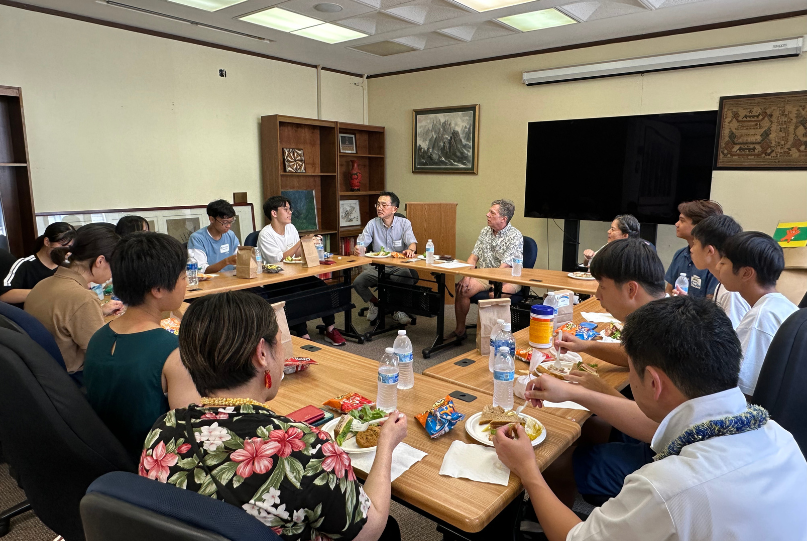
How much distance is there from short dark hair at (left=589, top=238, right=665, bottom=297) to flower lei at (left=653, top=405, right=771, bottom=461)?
36.9 inches

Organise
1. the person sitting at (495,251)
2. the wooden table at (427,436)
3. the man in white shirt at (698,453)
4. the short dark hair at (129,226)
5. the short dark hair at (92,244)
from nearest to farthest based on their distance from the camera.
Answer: the man in white shirt at (698,453) → the wooden table at (427,436) → the short dark hair at (92,244) → the short dark hair at (129,226) → the person sitting at (495,251)

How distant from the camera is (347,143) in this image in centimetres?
692

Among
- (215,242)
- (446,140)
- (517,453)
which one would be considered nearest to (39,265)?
(215,242)

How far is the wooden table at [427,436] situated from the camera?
1.17 meters

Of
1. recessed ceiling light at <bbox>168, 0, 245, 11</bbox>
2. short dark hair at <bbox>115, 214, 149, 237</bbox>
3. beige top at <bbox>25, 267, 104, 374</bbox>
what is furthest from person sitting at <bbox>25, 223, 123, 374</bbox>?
recessed ceiling light at <bbox>168, 0, 245, 11</bbox>

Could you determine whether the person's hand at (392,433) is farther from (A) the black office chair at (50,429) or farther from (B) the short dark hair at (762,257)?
(B) the short dark hair at (762,257)

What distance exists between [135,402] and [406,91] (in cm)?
613

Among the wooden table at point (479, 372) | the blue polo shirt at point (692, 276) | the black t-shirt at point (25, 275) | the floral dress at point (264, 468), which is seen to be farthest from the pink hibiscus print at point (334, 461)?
the black t-shirt at point (25, 275)

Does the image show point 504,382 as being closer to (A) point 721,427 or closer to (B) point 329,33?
(A) point 721,427

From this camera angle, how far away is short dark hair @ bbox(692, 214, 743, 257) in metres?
2.38

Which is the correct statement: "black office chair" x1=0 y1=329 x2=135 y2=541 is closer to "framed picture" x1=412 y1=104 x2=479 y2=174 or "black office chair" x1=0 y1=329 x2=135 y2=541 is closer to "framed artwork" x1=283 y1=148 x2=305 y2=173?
"framed artwork" x1=283 y1=148 x2=305 y2=173

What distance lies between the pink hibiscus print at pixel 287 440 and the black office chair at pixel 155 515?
0.54 ft

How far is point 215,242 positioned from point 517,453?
3823mm

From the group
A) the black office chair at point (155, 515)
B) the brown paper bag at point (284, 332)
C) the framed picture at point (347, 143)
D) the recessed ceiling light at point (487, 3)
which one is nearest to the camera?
the black office chair at point (155, 515)
